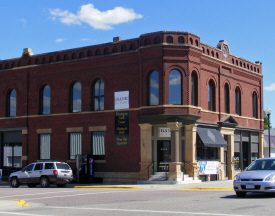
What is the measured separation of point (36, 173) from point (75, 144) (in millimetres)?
5581

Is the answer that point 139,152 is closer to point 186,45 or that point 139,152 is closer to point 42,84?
point 186,45

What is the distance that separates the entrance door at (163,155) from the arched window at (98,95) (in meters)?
5.26

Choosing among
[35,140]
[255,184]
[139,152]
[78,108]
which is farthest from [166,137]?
[255,184]

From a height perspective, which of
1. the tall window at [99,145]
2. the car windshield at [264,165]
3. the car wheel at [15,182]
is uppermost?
the tall window at [99,145]

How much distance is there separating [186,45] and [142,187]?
9.40 metres

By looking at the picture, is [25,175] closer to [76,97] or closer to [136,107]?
[76,97]

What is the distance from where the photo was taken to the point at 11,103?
36062 millimetres

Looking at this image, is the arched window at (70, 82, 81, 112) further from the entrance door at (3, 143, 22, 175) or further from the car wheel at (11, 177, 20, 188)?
the car wheel at (11, 177, 20, 188)

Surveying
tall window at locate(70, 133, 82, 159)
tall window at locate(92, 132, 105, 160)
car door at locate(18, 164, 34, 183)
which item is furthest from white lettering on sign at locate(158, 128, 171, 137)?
car door at locate(18, 164, 34, 183)

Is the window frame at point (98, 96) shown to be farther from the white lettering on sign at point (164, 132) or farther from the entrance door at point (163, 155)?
the entrance door at point (163, 155)

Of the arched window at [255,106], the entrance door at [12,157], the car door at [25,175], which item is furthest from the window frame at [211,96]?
the entrance door at [12,157]

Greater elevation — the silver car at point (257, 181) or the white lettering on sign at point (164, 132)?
the white lettering on sign at point (164, 132)

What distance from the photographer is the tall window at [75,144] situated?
3203 cm

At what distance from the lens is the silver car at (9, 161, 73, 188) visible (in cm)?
2652
